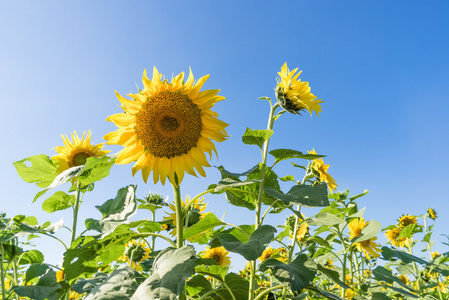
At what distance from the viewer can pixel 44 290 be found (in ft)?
6.92

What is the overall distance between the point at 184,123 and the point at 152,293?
0.90m

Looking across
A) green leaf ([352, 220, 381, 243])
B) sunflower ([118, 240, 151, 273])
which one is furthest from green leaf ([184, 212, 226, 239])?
sunflower ([118, 240, 151, 273])

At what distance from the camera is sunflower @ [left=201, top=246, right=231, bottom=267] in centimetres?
403

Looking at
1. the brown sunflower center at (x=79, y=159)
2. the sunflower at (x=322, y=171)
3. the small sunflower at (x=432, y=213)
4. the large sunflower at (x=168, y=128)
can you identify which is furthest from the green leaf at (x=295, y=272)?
the small sunflower at (x=432, y=213)

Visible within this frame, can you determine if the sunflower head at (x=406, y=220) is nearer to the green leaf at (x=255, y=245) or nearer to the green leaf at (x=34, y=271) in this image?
the green leaf at (x=255, y=245)

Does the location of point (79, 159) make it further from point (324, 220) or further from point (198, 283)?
point (324, 220)

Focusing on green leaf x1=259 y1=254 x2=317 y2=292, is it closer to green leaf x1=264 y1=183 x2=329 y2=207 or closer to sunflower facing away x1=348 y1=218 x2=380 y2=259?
green leaf x1=264 y1=183 x2=329 y2=207

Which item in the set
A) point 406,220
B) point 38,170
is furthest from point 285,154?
point 406,220

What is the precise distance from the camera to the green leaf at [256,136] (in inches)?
73.9

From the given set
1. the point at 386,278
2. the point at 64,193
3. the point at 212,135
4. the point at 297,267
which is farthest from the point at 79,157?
the point at 386,278

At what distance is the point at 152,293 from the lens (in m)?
1.16

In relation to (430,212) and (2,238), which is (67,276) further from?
(430,212)

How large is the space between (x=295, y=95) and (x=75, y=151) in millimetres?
1915

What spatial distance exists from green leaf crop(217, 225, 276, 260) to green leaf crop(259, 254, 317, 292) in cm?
14
